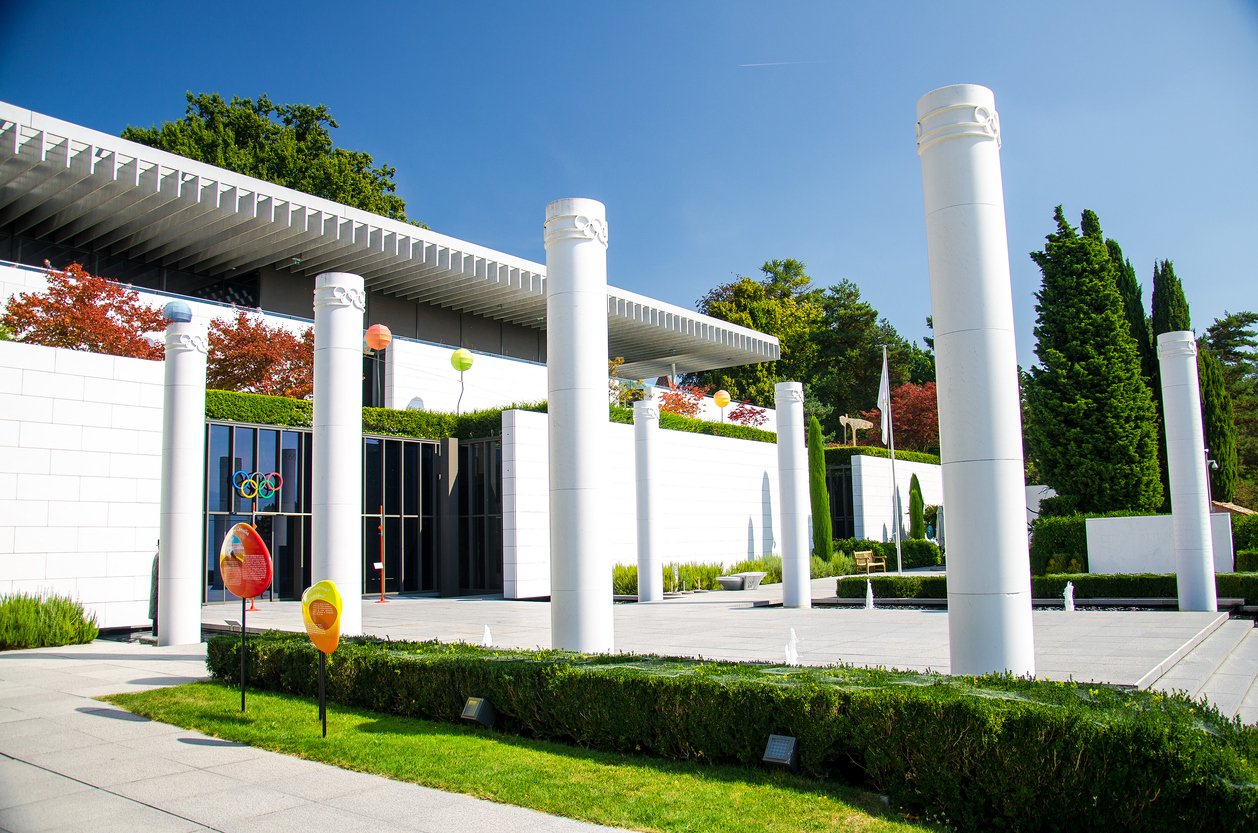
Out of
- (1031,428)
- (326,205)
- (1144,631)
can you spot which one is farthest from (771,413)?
(1144,631)

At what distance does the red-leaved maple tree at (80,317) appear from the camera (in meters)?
23.8

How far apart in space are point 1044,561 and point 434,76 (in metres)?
24.0

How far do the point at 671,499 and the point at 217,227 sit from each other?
17662mm

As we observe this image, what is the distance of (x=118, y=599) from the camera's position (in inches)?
671

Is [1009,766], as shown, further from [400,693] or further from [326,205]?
[326,205]

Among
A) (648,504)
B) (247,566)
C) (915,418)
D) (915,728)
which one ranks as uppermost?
(915,418)

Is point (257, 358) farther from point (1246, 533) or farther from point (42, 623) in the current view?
point (1246, 533)

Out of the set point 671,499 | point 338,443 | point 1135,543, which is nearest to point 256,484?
point 338,443

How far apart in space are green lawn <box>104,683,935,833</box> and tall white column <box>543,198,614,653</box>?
245 cm

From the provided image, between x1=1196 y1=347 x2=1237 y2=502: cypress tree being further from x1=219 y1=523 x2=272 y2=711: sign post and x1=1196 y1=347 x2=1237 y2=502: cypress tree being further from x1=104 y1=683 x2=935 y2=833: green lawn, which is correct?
x1=219 y1=523 x2=272 y2=711: sign post

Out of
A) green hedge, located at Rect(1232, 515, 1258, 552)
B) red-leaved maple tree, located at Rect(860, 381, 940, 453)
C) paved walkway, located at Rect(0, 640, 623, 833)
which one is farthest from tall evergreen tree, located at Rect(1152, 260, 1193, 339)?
paved walkway, located at Rect(0, 640, 623, 833)

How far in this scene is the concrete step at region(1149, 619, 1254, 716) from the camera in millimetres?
10461

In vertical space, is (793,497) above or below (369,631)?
above

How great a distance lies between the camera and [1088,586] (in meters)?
21.3
